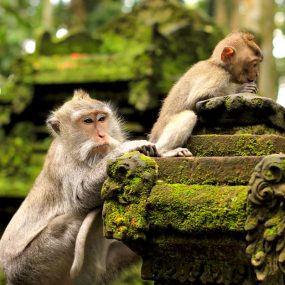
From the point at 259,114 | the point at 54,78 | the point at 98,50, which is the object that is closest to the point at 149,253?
the point at 259,114

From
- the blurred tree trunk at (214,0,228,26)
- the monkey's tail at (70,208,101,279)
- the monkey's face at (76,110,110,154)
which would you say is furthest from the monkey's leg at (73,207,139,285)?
the blurred tree trunk at (214,0,228,26)

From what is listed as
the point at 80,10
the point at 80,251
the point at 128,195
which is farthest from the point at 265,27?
the point at 128,195

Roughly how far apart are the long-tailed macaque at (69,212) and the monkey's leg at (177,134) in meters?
0.34

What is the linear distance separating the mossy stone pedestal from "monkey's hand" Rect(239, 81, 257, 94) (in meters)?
0.98

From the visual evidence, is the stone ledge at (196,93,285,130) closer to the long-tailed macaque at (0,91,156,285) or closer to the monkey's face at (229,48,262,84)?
the long-tailed macaque at (0,91,156,285)

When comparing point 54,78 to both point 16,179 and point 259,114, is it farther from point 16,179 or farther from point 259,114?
point 259,114

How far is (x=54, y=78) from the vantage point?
10219mm

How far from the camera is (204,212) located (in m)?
3.71

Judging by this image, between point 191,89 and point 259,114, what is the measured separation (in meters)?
1.38

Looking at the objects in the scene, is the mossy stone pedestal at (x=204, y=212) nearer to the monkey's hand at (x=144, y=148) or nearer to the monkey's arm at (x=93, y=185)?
the monkey's hand at (x=144, y=148)

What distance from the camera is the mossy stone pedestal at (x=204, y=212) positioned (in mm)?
3480

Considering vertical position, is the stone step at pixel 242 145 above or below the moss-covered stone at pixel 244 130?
below

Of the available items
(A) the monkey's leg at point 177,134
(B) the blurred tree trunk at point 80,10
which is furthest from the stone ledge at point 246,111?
(B) the blurred tree trunk at point 80,10

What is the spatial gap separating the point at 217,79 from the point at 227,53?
1.01ft
